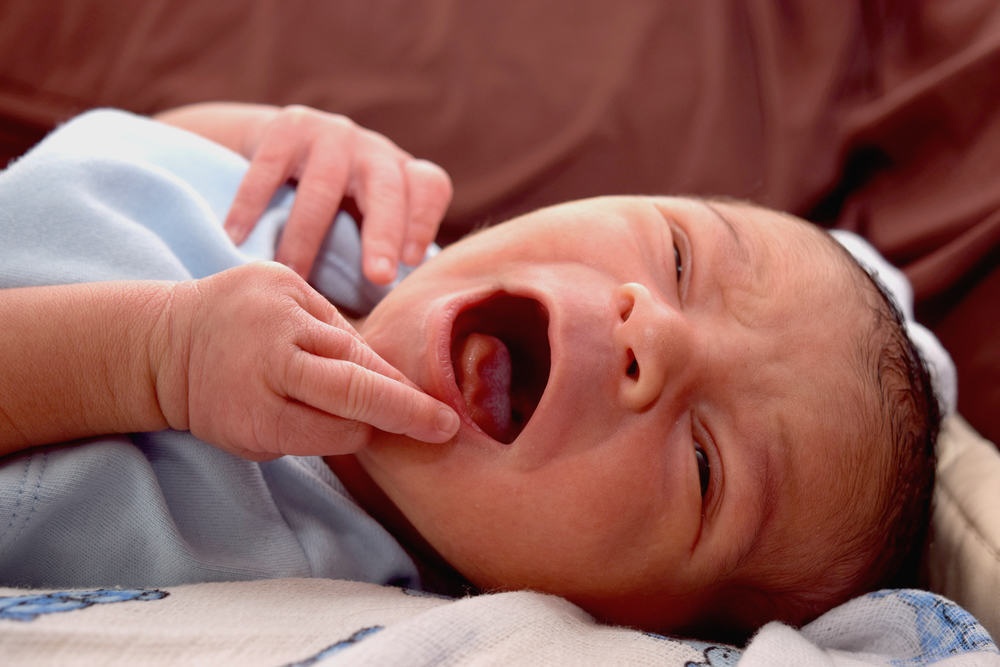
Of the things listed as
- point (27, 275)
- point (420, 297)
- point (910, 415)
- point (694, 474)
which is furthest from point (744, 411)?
point (27, 275)

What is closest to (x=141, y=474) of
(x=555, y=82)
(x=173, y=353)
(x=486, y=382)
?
(x=173, y=353)

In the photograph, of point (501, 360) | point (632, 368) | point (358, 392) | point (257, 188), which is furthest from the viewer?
point (257, 188)

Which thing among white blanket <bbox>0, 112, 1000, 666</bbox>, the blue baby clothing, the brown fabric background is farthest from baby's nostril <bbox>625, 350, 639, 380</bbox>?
the brown fabric background

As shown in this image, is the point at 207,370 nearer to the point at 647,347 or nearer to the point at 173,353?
the point at 173,353

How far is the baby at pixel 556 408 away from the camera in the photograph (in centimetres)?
86

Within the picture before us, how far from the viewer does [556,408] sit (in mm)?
861

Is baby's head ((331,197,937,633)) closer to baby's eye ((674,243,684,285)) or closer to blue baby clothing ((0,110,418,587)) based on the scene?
baby's eye ((674,243,684,285))

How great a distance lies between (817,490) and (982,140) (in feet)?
2.89

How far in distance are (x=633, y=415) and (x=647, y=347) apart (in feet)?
0.27

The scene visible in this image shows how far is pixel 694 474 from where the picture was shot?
0.90 metres

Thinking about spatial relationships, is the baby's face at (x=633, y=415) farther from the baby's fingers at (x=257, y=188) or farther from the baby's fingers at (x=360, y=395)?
the baby's fingers at (x=257, y=188)

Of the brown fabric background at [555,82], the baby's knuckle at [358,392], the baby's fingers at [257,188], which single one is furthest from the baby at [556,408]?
the brown fabric background at [555,82]

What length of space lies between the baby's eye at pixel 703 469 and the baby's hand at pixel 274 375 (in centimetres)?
31

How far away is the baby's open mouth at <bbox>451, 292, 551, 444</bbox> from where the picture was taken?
981mm
